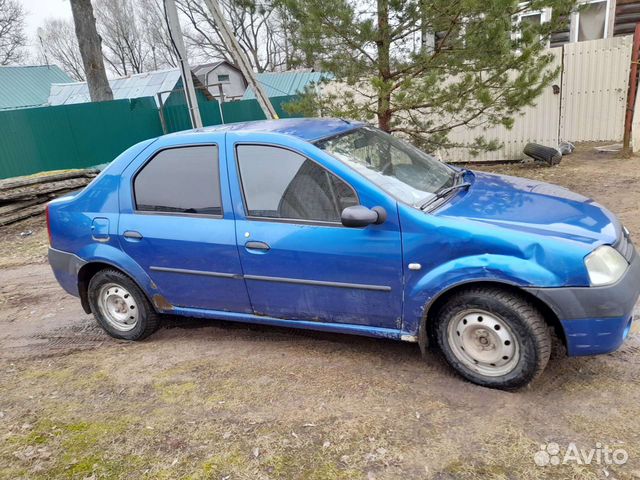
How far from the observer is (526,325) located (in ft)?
9.23

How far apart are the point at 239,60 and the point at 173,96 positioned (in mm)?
14808

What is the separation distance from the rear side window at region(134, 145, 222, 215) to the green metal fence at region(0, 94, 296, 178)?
833 cm

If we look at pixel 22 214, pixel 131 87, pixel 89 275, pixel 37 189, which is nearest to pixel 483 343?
pixel 89 275

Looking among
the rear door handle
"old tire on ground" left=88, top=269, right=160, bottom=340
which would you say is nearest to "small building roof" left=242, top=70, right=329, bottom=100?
"old tire on ground" left=88, top=269, right=160, bottom=340

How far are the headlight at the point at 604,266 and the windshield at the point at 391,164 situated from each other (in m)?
1.01

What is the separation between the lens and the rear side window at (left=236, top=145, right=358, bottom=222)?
10.5 ft

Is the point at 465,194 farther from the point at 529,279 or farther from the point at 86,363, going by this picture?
the point at 86,363

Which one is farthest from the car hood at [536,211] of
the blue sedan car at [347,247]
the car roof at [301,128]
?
the car roof at [301,128]

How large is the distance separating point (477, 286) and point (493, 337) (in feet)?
1.05

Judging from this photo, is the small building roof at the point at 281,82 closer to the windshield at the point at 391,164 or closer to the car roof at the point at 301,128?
the car roof at the point at 301,128

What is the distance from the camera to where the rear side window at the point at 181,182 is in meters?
3.61

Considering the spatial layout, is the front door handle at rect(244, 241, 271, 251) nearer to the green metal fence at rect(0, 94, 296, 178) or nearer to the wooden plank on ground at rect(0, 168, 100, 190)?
the wooden plank on ground at rect(0, 168, 100, 190)

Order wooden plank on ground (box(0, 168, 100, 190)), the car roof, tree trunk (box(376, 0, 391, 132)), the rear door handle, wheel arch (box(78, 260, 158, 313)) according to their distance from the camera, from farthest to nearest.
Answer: wooden plank on ground (box(0, 168, 100, 190)), tree trunk (box(376, 0, 391, 132)), wheel arch (box(78, 260, 158, 313)), the rear door handle, the car roof

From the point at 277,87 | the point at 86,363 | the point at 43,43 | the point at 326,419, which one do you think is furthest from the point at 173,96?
the point at 43,43
